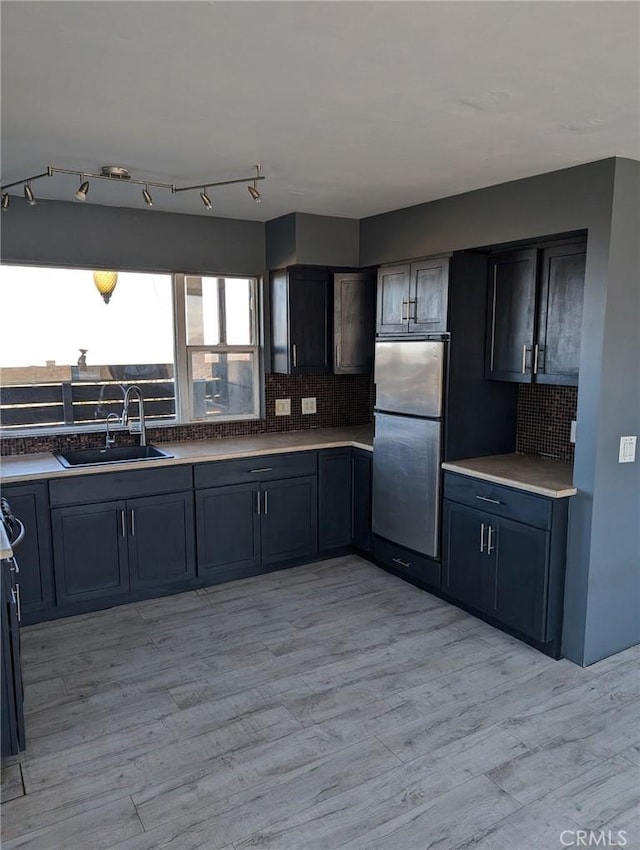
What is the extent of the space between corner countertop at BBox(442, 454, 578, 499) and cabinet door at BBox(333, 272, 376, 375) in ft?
4.07

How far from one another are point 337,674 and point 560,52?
2.68 m

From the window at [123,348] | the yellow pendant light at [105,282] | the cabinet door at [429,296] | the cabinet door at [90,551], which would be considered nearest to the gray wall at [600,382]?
the cabinet door at [429,296]

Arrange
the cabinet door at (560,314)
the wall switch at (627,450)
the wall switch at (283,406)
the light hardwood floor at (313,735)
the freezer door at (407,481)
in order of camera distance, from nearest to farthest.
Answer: the light hardwood floor at (313,735), the wall switch at (627,450), the cabinet door at (560,314), the freezer door at (407,481), the wall switch at (283,406)

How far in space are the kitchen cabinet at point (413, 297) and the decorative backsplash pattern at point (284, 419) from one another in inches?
37.2

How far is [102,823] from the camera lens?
2.09 m

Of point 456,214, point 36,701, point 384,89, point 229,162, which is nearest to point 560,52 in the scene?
point 384,89

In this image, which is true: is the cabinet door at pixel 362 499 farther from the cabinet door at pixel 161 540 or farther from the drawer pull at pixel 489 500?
the cabinet door at pixel 161 540

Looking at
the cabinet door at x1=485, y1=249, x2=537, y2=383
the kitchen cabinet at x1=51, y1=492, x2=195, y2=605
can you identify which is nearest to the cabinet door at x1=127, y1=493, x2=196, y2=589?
the kitchen cabinet at x1=51, y1=492, x2=195, y2=605

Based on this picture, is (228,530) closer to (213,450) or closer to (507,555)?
(213,450)

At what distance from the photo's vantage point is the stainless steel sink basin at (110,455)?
12.8ft

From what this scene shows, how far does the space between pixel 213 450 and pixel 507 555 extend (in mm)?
1950

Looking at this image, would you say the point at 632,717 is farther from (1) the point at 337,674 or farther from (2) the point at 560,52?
(2) the point at 560,52

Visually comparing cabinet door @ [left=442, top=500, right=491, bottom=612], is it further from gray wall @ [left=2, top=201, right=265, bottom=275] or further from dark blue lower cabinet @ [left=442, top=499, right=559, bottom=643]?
gray wall @ [left=2, top=201, right=265, bottom=275]

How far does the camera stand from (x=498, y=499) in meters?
3.32
